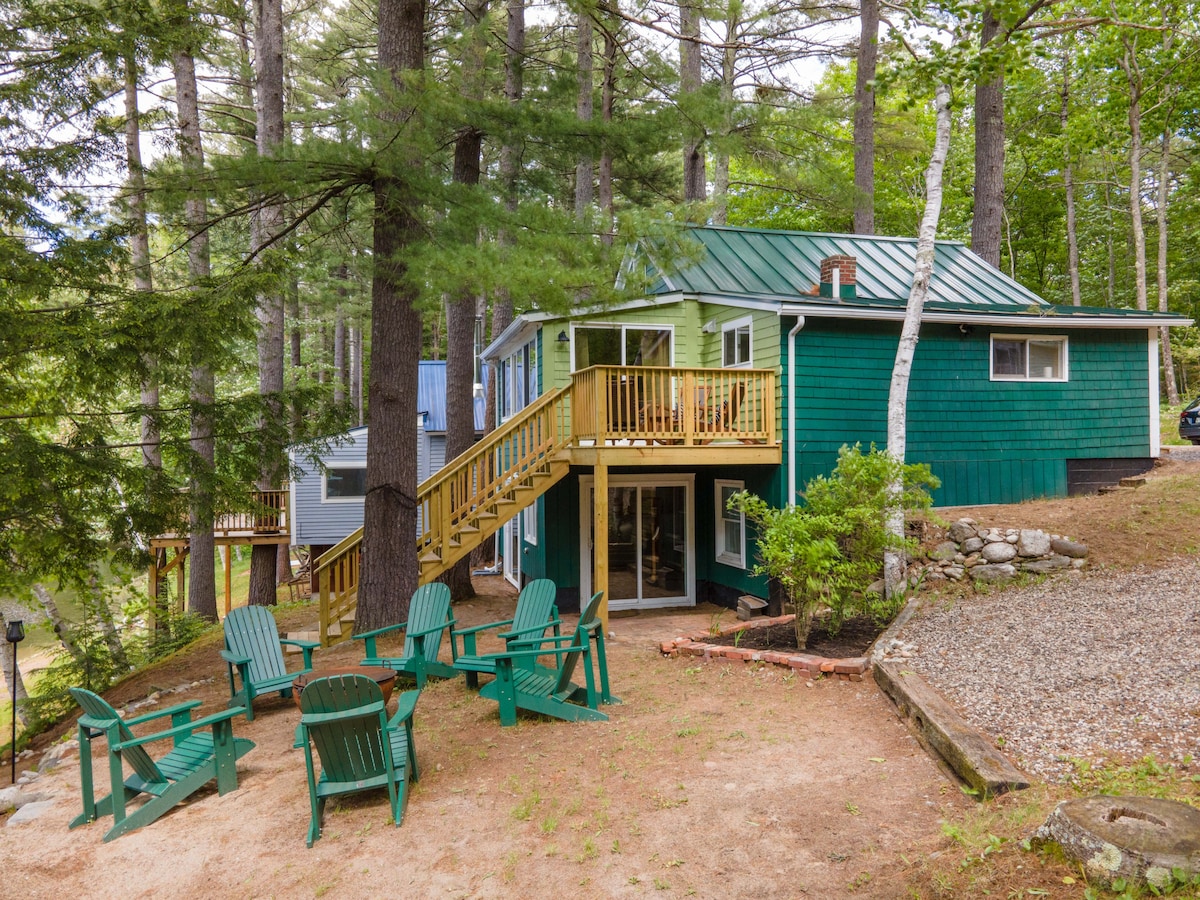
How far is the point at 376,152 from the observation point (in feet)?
26.4

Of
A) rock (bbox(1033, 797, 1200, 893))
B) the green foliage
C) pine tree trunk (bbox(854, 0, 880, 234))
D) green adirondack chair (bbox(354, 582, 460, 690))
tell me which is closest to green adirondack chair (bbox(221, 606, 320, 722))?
green adirondack chair (bbox(354, 582, 460, 690))

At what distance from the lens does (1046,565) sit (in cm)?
954

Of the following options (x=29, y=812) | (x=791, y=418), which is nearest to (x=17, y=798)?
(x=29, y=812)

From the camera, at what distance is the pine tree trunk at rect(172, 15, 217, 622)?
29.2 feet

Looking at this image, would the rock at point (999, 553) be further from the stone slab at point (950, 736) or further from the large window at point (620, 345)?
the large window at point (620, 345)

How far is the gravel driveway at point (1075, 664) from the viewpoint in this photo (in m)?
4.95

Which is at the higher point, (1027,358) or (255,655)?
(1027,358)

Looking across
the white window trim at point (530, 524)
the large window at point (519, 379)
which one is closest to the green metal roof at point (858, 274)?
the large window at point (519, 379)

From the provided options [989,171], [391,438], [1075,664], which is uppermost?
[989,171]

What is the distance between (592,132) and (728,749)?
6617 millimetres

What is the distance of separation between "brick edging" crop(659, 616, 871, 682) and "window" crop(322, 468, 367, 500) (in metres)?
12.4

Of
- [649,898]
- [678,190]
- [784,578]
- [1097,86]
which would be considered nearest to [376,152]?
[784,578]

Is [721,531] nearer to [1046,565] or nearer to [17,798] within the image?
[1046,565]

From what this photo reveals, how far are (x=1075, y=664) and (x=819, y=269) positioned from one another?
8209mm
